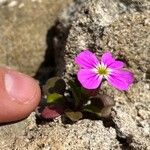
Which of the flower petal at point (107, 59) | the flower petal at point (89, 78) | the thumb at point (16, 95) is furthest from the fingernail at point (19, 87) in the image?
the flower petal at point (107, 59)

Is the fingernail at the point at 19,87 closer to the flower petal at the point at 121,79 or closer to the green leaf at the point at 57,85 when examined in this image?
the green leaf at the point at 57,85

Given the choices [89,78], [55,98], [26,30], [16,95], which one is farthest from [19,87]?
[26,30]

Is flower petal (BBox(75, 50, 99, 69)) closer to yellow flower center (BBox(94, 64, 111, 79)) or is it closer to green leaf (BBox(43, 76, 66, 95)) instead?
yellow flower center (BBox(94, 64, 111, 79))

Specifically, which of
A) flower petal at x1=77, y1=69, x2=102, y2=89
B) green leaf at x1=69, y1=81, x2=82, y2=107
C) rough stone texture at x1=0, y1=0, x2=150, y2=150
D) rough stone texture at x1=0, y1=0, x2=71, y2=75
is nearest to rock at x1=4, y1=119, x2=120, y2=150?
rough stone texture at x1=0, y1=0, x2=150, y2=150

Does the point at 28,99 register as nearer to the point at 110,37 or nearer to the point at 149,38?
the point at 110,37

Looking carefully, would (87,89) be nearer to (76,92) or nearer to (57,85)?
(76,92)

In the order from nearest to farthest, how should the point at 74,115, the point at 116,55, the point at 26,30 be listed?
the point at 74,115 < the point at 116,55 < the point at 26,30
